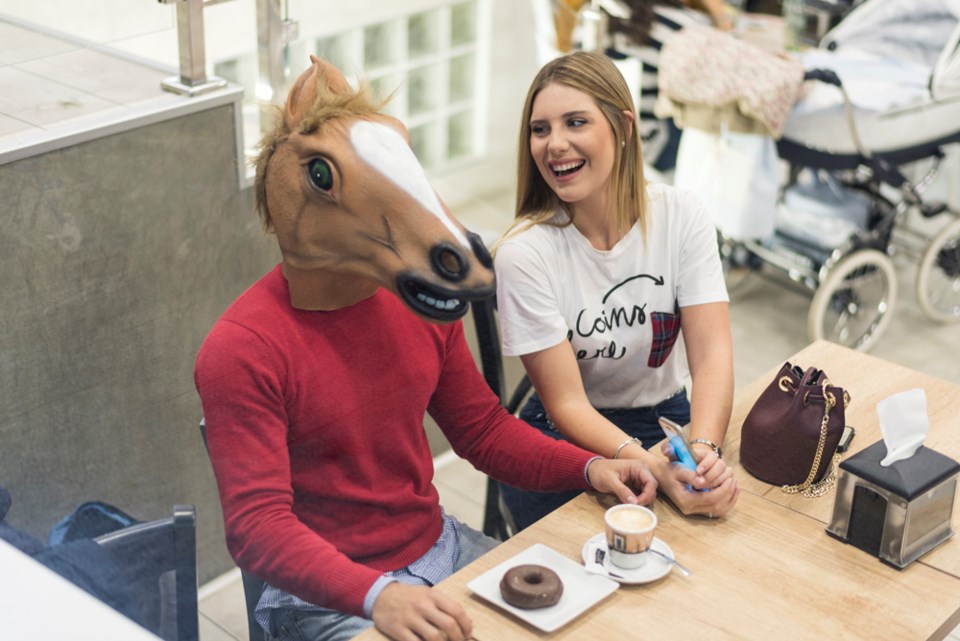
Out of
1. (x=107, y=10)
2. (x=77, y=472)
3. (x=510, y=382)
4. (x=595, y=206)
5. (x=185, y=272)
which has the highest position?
(x=107, y=10)

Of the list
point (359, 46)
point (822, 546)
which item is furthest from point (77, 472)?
point (359, 46)

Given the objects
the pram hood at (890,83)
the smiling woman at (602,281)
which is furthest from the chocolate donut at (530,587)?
the pram hood at (890,83)

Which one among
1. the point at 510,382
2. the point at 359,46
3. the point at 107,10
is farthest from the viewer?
the point at 359,46

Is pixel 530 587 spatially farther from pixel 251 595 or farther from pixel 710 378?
pixel 710 378

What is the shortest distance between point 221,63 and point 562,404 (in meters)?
1.01

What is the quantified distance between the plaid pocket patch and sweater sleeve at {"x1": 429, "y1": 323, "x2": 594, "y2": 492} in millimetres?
344

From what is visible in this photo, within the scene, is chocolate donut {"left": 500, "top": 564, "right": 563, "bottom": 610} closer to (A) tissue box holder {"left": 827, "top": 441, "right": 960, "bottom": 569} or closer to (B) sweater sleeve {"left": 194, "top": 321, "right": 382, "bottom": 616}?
(B) sweater sleeve {"left": 194, "top": 321, "right": 382, "bottom": 616}

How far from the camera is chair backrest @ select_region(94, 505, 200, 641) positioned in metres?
1.43

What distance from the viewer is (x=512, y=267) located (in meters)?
2.01

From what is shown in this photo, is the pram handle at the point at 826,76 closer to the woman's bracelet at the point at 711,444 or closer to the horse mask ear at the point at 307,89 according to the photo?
the woman's bracelet at the point at 711,444

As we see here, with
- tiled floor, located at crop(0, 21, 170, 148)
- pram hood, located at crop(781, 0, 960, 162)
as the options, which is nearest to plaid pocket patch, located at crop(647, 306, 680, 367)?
tiled floor, located at crop(0, 21, 170, 148)

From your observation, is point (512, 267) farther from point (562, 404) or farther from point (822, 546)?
point (822, 546)

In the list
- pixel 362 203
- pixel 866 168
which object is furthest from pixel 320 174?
pixel 866 168

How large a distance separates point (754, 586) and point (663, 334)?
61cm
